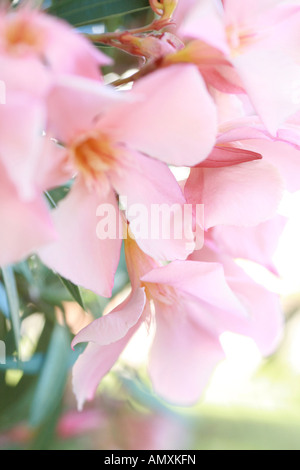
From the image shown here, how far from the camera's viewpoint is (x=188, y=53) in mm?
208

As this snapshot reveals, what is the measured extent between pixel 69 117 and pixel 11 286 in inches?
9.8

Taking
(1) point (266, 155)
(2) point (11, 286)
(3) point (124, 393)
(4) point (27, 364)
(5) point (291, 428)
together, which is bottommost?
(5) point (291, 428)

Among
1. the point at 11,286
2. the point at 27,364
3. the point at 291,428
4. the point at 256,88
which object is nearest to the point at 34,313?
the point at 27,364

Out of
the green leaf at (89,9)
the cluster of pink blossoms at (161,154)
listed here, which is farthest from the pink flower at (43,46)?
the green leaf at (89,9)

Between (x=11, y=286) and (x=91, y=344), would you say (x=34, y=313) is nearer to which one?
(x=11, y=286)

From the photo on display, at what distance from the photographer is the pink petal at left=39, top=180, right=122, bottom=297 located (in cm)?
20

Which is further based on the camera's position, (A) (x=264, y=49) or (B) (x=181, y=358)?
(B) (x=181, y=358)

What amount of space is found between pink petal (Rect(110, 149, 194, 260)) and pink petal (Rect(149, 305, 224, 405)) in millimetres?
82

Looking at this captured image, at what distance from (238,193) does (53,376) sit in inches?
15.8

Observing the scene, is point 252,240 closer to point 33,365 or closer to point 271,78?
point 271,78

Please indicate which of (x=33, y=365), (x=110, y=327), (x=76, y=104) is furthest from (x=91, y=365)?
(x=33, y=365)

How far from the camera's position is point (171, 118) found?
18 centimetres

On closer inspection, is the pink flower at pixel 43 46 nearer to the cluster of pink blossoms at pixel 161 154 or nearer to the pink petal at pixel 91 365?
the cluster of pink blossoms at pixel 161 154

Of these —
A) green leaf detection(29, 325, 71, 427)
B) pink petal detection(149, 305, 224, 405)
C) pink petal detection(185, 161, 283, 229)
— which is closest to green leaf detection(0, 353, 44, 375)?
green leaf detection(29, 325, 71, 427)
